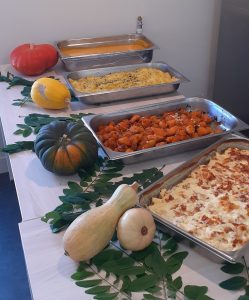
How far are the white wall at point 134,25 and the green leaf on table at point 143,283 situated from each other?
1.52 meters

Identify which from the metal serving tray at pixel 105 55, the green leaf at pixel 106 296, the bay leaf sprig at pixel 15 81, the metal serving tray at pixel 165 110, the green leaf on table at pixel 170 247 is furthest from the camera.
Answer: the metal serving tray at pixel 105 55

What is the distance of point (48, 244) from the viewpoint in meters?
0.89

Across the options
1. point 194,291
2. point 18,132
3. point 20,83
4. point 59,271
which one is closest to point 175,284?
point 194,291

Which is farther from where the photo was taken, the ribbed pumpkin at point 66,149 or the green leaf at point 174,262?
the ribbed pumpkin at point 66,149

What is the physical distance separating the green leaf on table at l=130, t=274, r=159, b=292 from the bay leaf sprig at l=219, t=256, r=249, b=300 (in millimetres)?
138

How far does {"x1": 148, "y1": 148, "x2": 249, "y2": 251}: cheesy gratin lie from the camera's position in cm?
84

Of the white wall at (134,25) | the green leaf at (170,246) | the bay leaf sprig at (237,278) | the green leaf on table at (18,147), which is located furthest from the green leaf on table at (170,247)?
the white wall at (134,25)

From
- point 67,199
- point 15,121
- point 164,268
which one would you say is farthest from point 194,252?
point 15,121

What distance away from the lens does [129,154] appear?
43.5 inches

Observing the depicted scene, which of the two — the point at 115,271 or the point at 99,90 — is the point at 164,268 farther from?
the point at 99,90

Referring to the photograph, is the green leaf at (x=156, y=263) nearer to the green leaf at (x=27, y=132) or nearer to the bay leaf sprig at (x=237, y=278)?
the bay leaf sprig at (x=237, y=278)

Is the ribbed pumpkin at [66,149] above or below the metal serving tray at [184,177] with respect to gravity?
above

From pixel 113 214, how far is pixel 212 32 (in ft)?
5.93

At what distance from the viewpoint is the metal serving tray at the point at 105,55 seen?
1.79 metres
